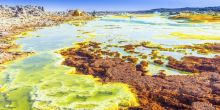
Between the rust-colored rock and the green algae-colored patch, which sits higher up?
the rust-colored rock

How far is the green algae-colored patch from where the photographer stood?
74.1ft

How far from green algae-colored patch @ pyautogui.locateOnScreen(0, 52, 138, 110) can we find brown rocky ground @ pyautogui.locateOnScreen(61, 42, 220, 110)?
1208mm

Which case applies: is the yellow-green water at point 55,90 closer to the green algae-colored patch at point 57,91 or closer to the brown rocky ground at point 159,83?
the green algae-colored patch at point 57,91

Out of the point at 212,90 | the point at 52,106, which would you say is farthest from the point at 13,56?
the point at 212,90

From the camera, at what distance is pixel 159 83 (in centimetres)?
2655

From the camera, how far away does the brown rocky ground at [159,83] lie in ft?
73.2

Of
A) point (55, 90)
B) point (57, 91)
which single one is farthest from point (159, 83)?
point (55, 90)

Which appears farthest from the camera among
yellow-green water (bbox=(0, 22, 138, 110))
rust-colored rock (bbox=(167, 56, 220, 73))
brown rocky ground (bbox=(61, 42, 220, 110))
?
rust-colored rock (bbox=(167, 56, 220, 73))

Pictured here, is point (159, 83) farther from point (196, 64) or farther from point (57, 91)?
point (57, 91)

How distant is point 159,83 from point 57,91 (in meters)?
8.20

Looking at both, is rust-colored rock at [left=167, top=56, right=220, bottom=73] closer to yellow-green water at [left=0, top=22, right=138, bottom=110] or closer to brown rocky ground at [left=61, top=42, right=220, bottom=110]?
brown rocky ground at [left=61, top=42, right=220, bottom=110]

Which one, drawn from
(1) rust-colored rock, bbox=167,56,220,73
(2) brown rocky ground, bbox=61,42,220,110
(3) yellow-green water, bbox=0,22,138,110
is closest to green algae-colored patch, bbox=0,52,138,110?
(3) yellow-green water, bbox=0,22,138,110

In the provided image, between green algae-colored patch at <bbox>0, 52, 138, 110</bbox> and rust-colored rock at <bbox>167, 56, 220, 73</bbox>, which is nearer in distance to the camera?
green algae-colored patch at <bbox>0, 52, 138, 110</bbox>

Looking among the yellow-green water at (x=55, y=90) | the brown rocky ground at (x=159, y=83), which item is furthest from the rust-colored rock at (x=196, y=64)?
the yellow-green water at (x=55, y=90)
